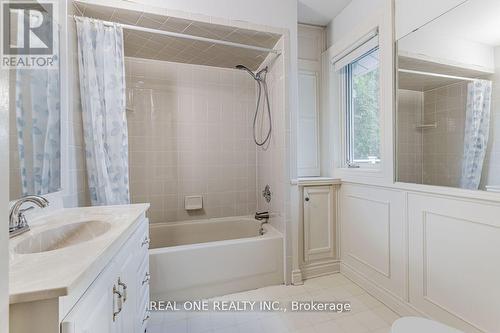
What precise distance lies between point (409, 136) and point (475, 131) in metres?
0.39

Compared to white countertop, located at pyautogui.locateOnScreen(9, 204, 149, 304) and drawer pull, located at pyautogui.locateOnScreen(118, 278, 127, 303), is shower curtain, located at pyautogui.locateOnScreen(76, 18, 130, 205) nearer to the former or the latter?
white countertop, located at pyautogui.locateOnScreen(9, 204, 149, 304)

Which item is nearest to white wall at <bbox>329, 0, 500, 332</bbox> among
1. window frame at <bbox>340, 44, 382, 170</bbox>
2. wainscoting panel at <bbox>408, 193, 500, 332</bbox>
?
wainscoting panel at <bbox>408, 193, 500, 332</bbox>

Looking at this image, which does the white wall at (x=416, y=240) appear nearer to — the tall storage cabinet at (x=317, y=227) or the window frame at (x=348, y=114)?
the tall storage cabinet at (x=317, y=227)

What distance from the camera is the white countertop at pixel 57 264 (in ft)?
1.69

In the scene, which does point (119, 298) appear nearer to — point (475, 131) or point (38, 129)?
point (38, 129)

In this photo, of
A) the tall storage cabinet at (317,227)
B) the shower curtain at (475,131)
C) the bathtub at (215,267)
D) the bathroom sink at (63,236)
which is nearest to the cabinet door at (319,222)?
the tall storage cabinet at (317,227)

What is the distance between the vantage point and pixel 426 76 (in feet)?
5.13

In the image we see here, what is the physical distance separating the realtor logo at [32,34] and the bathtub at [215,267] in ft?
4.57

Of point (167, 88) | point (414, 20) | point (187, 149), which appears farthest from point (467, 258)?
point (167, 88)

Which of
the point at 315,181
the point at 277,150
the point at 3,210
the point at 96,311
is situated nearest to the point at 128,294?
the point at 96,311

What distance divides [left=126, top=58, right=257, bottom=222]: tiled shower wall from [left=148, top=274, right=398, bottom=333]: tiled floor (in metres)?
1.09

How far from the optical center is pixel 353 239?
7.12 feet

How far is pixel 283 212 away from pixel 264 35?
62.7 inches

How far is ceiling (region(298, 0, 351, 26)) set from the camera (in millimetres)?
2227
